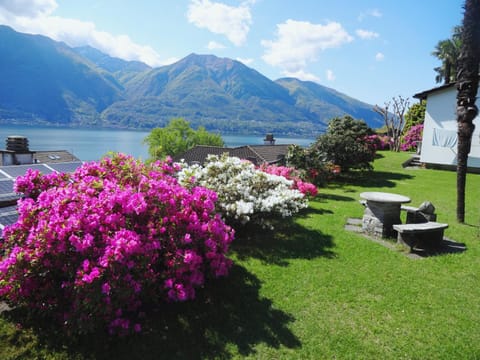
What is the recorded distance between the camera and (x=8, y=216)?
15.9ft

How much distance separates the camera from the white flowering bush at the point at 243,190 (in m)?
6.84

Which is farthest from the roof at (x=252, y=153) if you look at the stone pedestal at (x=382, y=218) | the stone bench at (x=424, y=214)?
the stone bench at (x=424, y=214)

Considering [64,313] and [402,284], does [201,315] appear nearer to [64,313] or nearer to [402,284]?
[64,313]

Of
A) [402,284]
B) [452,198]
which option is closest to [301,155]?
[452,198]

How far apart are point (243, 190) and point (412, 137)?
33.0 meters

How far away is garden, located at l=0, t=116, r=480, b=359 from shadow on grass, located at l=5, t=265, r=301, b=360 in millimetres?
17

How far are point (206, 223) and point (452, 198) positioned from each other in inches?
505

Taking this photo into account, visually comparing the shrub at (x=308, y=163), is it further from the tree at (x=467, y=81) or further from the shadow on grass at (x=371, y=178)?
the tree at (x=467, y=81)

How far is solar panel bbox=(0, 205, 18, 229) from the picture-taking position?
4.64 metres

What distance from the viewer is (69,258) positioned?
11.9 feet

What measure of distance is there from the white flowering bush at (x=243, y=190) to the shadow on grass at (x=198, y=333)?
7.54 ft

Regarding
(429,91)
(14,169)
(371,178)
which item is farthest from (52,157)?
(429,91)

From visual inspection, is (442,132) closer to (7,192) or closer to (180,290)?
(180,290)

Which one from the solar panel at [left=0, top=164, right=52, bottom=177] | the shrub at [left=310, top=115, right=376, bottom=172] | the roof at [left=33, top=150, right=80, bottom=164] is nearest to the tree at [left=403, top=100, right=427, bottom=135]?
the shrub at [left=310, top=115, right=376, bottom=172]
